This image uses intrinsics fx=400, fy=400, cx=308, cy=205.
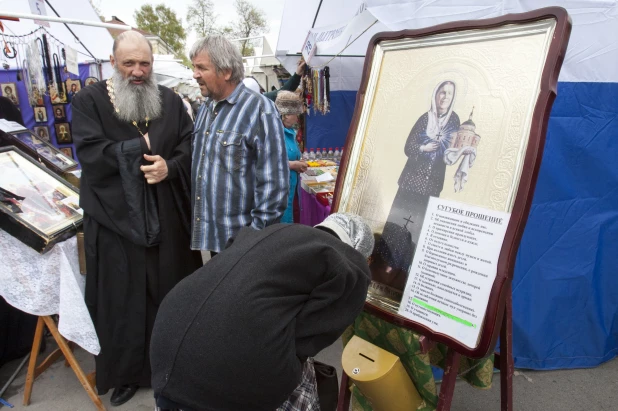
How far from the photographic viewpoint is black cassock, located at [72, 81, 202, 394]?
1926mm

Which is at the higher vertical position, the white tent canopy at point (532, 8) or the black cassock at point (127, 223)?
the white tent canopy at point (532, 8)

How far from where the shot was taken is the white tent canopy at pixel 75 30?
515 cm

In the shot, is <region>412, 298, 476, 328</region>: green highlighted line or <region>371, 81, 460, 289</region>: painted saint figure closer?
<region>412, 298, 476, 328</region>: green highlighted line

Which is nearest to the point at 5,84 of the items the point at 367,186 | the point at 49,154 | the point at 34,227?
the point at 49,154

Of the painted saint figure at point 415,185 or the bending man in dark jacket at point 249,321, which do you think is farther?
the painted saint figure at point 415,185

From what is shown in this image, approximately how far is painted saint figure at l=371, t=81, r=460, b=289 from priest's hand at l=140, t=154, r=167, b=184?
3.78 ft

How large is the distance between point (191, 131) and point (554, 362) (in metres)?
2.54

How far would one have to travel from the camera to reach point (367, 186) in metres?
1.42

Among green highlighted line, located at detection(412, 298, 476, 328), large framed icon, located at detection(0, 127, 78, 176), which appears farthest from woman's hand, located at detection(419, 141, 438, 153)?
large framed icon, located at detection(0, 127, 78, 176)

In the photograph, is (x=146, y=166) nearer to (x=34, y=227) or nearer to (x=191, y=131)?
(x=191, y=131)

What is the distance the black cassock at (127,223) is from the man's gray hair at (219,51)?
17.2 inches

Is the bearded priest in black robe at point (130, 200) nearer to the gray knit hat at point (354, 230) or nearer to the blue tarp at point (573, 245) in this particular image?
the gray knit hat at point (354, 230)

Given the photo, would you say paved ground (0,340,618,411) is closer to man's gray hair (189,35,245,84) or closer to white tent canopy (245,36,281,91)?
man's gray hair (189,35,245,84)

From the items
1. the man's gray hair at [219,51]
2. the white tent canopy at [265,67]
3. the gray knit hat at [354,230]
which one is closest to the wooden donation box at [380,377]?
the gray knit hat at [354,230]
